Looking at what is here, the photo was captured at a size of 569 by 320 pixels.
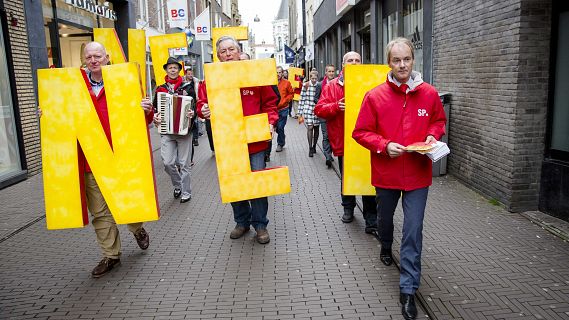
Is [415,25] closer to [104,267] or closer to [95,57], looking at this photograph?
[95,57]

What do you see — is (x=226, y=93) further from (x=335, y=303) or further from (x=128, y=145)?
(x=335, y=303)

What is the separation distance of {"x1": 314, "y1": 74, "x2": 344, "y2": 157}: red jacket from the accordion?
1.96 m

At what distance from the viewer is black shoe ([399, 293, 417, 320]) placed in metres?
3.76

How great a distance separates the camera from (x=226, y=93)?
196 inches

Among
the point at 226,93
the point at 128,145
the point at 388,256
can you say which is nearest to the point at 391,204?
the point at 388,256

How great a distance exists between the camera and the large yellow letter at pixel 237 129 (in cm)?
496

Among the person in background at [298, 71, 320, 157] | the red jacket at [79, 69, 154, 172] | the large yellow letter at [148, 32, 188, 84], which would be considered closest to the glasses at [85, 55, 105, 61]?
the red jacket at [79, 69, 154, 172]

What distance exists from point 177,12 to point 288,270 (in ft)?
55.9

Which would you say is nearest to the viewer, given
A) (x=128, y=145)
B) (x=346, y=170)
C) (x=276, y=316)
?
(x=276, y=316)

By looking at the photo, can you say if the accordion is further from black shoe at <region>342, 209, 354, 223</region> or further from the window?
the window

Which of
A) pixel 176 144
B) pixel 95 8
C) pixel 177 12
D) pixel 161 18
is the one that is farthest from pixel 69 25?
pixel 161 18

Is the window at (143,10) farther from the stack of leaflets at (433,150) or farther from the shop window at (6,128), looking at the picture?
the stack of leaflets at (433,150)

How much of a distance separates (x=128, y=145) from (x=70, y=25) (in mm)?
10097

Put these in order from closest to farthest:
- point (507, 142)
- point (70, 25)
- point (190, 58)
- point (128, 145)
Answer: point (128, 145), point (507, 142), point (70, 25), point (190, 58)
